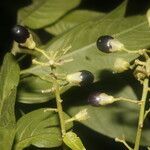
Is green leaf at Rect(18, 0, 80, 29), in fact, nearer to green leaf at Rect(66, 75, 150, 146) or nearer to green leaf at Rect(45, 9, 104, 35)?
green leaf at Rect(45, 9, 104, 35)

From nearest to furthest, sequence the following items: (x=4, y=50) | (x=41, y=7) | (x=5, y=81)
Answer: (x=5, y=81), (x=41, y=7), (x=4, y=50)

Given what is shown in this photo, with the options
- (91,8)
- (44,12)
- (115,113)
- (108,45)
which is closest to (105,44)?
(108,45)

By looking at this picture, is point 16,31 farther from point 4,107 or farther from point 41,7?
point 41,7

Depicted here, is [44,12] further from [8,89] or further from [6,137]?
[6,137]

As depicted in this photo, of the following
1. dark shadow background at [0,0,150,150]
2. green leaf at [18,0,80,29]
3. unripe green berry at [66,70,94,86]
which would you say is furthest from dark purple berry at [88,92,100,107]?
green leaf at [18,0,80,29]

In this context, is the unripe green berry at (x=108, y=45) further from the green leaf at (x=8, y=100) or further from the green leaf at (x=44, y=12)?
the green leaf at (x=44, y=12)

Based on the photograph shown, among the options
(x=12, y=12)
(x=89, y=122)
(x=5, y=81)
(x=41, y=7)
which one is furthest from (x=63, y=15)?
(x=5, y=81)

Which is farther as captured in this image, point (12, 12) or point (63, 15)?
point (12, 12)
